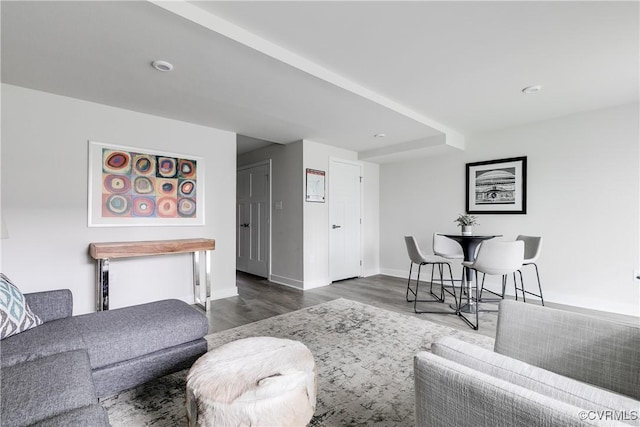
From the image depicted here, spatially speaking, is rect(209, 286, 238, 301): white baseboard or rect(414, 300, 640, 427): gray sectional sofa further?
rect(209, 286, 238, 301): white baseboard

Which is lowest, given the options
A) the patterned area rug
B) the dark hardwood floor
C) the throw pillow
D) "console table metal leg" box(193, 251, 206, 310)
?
the dark hardwood floor

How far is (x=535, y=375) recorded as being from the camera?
81cm

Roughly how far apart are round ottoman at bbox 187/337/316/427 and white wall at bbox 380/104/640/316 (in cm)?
390

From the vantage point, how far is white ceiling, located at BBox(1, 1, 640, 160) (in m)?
1.82

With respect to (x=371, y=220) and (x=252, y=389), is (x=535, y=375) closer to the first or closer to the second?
(x=252, y=389)

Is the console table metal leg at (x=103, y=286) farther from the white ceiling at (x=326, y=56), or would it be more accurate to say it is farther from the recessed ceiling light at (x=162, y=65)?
the recessed ceiling light at (x=162, y=65)

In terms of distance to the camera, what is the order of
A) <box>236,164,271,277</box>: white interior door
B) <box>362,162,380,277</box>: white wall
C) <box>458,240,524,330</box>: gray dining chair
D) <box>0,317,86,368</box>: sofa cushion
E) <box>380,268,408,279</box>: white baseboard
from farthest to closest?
1. <box>362,162,380,277</box>: white wall
2. <box>380,268,408,279</box>: white baseboard
3. <box>236,164,271,277</box>: white interior door
4. <box>458,240,524,330</box>: gray dining chair
5. <box>0,317,86,368</box>: sofa cushion

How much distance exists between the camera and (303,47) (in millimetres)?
2219

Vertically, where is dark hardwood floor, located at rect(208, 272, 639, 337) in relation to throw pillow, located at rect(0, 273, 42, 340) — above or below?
below

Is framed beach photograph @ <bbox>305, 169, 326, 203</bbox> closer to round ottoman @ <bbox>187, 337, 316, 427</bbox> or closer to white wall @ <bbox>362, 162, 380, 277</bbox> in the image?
white wall @ <bbox>362, 162, 380, 277</bbox>

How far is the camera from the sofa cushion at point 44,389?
1.00m

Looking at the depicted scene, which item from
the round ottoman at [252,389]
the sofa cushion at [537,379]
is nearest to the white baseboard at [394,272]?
the round ottoman at [252,389]

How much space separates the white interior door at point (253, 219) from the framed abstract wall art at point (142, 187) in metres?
1.51

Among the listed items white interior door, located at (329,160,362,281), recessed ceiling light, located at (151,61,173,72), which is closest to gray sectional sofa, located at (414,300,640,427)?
recessed ceiling light, located at (151,61,173,72)
